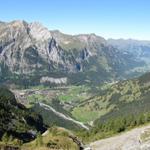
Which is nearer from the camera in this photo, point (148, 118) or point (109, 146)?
point (109, 146)

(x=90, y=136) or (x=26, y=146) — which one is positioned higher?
(x=26, y=146)

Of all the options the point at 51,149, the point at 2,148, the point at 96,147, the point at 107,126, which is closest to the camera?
the point at 2,148

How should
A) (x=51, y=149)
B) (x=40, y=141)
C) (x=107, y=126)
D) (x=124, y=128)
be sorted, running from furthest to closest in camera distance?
1. (x=107, y=126)
2. (x=124, y=128)
3. (x=40, y=141)
4. (x=51, y=149)

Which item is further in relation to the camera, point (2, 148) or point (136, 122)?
point (136, 122)

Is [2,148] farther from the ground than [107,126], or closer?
farther from the ground

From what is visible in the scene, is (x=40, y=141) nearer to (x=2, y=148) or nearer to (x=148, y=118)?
(x=2, y=148)

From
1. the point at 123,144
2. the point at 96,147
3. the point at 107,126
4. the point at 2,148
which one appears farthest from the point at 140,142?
the point at 107,126

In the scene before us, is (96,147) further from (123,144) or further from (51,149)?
(51,149)

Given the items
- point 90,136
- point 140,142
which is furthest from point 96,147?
point 90,136

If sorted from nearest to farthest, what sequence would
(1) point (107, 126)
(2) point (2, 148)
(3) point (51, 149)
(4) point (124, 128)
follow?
(2) point (2, 148) < (3) point (51, 149) < (4) point (124, 128) < (1) point (107, 126)
